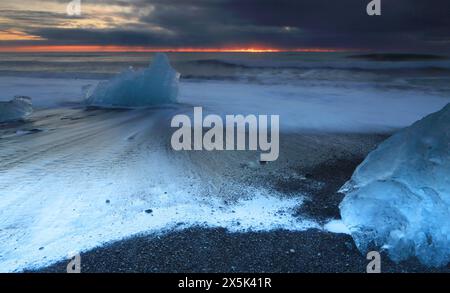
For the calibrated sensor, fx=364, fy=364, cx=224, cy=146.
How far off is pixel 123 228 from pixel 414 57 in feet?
117

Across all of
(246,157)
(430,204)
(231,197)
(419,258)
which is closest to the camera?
(419,258)

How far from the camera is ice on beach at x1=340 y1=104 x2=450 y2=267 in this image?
273cm

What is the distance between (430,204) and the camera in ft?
9.42

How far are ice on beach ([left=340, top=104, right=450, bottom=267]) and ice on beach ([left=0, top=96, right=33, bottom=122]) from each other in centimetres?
688

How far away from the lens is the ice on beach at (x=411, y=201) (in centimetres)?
273

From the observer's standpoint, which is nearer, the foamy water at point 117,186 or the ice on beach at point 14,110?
the foamy water at point 117,186

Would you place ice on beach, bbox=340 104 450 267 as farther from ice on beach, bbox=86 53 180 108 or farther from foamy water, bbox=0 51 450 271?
ice on beach, bbox=86 53 180 108

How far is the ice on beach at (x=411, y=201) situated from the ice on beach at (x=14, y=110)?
22.6 feet

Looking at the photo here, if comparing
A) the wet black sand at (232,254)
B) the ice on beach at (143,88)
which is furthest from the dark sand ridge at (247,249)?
the ice on beach at (143,88)

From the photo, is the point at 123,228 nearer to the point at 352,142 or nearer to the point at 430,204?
the point at 430,204

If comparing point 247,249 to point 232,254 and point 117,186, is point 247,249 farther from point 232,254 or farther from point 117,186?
point 117,186

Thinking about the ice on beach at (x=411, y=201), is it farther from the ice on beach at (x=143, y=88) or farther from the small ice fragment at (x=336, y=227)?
the ice on beach at (x=143, y=88)
